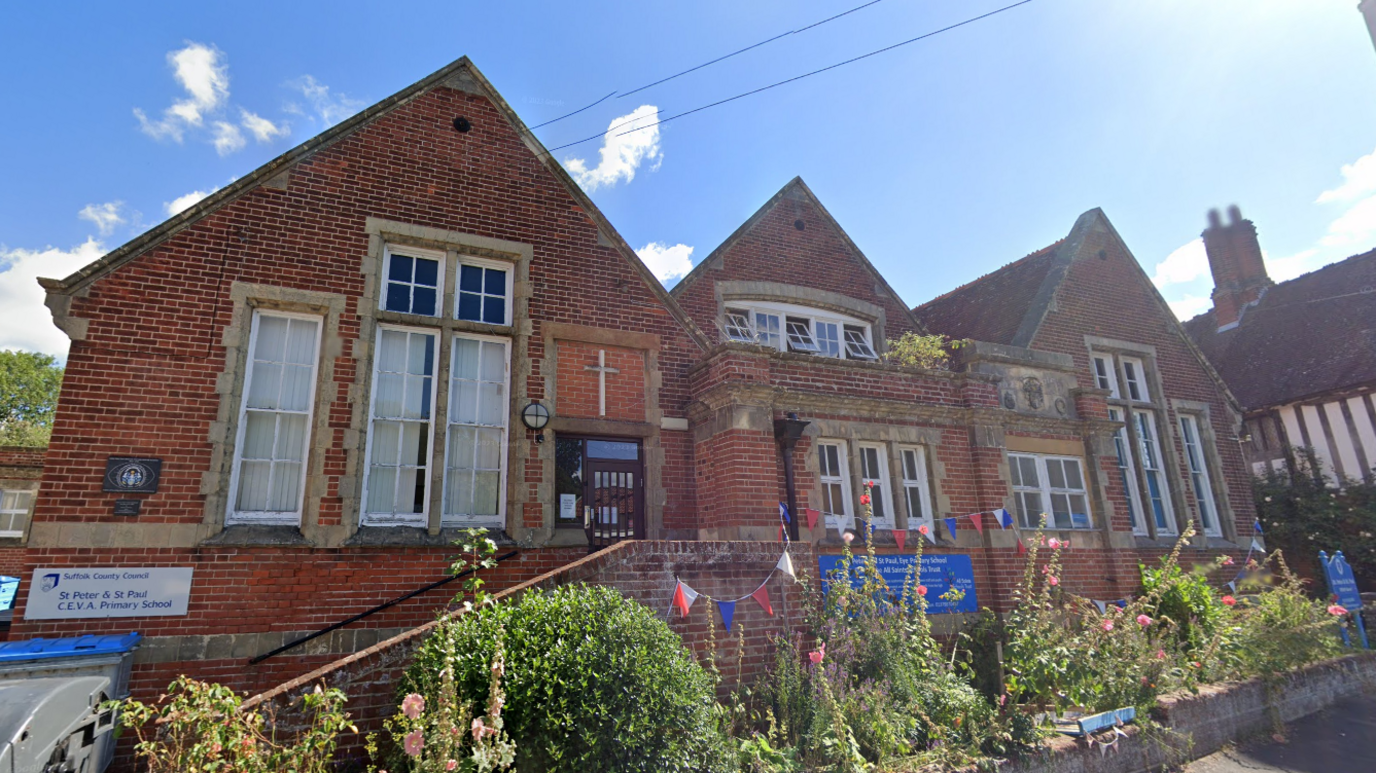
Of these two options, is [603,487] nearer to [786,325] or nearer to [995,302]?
[786,325]

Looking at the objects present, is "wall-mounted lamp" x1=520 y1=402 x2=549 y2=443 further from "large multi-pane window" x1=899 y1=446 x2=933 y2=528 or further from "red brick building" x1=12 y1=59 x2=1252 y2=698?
"large multi-pane window" x1=899 y1=446 x2=933 y2=528

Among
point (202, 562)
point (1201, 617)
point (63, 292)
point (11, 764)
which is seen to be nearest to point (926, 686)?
point (1201, 617)

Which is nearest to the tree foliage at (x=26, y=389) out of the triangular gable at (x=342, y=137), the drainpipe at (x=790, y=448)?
the triangular gable at (x=342, y=137)

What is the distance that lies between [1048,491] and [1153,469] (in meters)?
5.36

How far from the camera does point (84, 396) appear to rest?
7059mm

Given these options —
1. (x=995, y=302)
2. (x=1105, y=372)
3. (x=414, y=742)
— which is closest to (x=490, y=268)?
(x=414, y=742)

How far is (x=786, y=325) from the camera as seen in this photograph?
1324 cm

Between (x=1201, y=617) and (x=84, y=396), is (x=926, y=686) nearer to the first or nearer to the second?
(x=1201, y=617)

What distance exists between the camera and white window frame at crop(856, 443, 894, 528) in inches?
383

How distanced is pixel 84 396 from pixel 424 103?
5216 mm

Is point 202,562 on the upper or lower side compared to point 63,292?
lower

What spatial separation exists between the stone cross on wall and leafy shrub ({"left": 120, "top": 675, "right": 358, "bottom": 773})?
510 centimetres

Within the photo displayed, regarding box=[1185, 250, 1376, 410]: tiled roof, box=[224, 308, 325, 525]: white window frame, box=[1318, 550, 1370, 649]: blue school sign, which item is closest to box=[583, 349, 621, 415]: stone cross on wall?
box=[224, 308, 325, 525]: white window frame

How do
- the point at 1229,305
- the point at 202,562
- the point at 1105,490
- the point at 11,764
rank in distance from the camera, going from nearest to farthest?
the point at 11,764 < the point at 202,562 < the point at 1105,490 < the point at 1229,305
